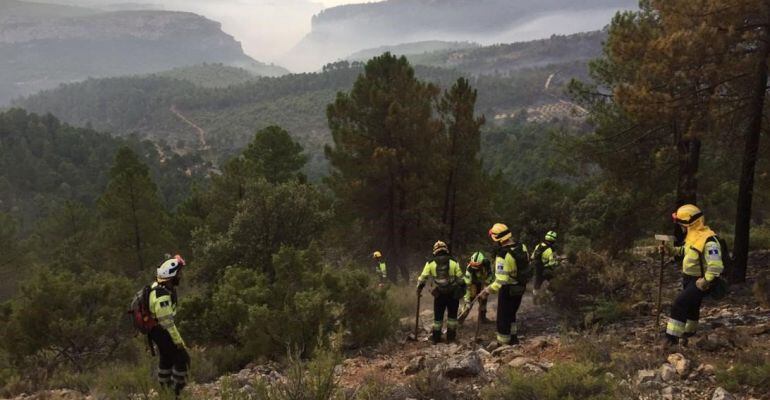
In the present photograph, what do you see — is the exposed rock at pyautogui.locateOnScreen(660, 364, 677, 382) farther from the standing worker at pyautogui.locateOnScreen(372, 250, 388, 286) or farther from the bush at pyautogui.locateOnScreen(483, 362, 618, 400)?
the standing worker at pyautogui.locateOnScreen(372, 250, 388, 286)

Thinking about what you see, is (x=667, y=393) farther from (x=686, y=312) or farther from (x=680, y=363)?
(x=686, y=312)

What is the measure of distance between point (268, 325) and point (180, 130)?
153m

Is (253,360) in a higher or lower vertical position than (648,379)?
lower

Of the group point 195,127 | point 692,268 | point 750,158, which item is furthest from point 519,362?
point 195,127

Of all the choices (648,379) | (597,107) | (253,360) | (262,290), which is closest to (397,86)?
(597,107)

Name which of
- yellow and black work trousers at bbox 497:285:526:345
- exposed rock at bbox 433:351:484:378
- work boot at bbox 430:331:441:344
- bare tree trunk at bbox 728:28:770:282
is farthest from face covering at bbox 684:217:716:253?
bare tree trunk at bbox 728:28:770:282

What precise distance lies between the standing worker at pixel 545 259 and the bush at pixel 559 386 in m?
6.76

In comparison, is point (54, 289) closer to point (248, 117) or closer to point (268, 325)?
point (268, 325)

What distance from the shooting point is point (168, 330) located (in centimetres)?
654

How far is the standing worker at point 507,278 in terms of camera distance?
8.16 m

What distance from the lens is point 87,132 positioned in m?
A: 92.9

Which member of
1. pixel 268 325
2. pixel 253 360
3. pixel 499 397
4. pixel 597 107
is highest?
pixel 597 107

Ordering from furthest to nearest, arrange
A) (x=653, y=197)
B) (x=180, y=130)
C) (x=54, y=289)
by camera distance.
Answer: (x=180, y=130)
(x=653, y=197)
(x=54, y=289)

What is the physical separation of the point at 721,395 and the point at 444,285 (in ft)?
16.5
